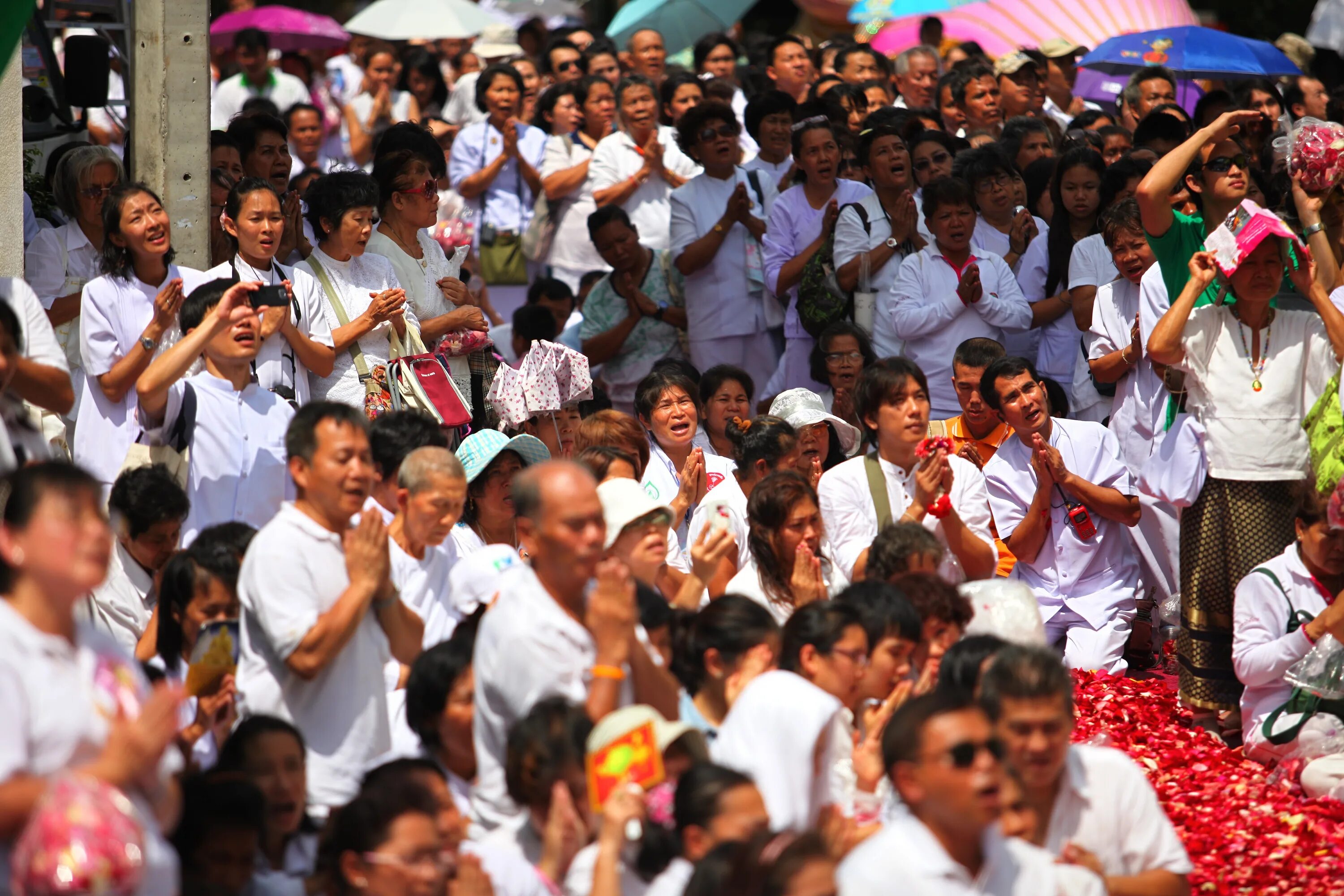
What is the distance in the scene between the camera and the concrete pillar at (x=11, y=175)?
244 inches

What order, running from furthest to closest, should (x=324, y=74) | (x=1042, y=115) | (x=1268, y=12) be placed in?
(x=1268, y=12)
(x=324, y=74)
(x=1042, y=115)

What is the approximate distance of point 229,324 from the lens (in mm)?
5320

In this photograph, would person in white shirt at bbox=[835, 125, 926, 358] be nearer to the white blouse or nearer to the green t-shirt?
the green t-shirt

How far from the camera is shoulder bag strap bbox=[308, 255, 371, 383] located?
6.34 metres

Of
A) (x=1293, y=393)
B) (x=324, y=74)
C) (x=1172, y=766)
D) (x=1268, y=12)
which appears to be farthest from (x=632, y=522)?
(x=1268, y=12)

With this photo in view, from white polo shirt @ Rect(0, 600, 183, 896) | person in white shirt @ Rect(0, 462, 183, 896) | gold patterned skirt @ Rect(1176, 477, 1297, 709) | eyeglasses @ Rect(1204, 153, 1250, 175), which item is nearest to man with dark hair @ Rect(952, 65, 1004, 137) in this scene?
eyeglasses @ Rect(1204, 153, 1250, 175)

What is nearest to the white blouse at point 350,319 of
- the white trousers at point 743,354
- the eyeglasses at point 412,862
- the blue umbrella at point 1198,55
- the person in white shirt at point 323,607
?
the person in white shirt at point 323,607

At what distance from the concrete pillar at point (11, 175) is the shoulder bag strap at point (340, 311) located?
109cm

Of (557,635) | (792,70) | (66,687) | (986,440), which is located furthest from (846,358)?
(66,687)

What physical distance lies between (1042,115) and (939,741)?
27.4ft

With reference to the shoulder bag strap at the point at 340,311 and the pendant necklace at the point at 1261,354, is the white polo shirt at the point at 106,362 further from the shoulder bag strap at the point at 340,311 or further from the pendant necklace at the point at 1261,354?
the pendant necklace at the point at 1261,354

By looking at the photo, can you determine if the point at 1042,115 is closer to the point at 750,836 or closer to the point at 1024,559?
the point at 1024,559

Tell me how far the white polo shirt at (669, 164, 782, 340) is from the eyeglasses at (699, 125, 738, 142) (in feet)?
0.90

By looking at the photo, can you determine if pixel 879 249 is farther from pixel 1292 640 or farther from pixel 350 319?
pixel 1292 640
